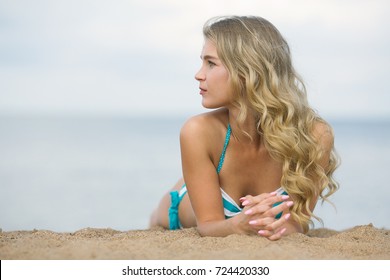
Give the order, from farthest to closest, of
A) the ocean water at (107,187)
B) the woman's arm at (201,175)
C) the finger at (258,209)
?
1. the ocean water at (107,187)
2. the woman's arm at (201,175)
3. the finger at (258,209)

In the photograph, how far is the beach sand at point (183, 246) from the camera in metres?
2.73

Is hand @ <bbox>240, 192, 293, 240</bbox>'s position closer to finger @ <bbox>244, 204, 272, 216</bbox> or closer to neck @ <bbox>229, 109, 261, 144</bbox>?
finger @ <bbox>244, 204, 272, 216</bbox>

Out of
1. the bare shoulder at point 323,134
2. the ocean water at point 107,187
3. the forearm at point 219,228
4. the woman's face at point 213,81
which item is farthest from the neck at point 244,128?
the ocean water at point 107,187

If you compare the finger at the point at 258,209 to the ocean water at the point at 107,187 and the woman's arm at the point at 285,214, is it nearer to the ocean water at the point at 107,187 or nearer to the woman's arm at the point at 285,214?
the woman's arm at the point at 285,214

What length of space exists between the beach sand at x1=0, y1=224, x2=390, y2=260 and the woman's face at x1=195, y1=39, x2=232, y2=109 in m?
0.81

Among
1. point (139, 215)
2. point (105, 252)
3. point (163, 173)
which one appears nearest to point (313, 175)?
point (105, 252)

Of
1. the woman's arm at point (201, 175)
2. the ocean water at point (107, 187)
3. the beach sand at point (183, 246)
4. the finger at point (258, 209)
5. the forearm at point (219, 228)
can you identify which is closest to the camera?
the beach sand at point (183, 246)

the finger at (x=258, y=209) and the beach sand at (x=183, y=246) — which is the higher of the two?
the finger at (x=258, y=209)

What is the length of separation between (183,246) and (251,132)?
1.04 m

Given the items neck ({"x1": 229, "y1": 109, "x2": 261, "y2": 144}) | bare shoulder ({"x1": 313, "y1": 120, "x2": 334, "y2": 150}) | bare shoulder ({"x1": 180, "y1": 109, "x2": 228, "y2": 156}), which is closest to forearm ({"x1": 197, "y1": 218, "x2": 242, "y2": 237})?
bare shoulder ({"x1": 180, "y1": 109, "x2": 228, "y2": 156})

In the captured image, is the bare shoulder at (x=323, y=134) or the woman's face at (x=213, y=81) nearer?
the woman's face at (x=213, y=81)

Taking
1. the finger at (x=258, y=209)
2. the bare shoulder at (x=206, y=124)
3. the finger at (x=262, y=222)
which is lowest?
the finger at (x=262, y=222)

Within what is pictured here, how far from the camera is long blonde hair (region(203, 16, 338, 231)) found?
3.52 m
